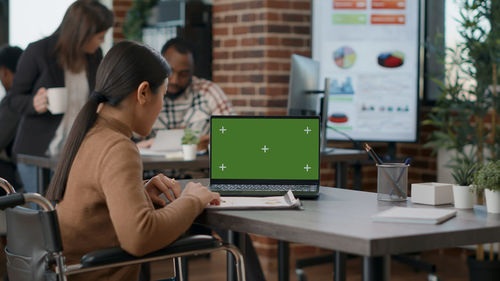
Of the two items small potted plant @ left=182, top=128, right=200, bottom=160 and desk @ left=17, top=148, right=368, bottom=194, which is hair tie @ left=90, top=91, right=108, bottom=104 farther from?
small potted plant @ left=182, top=128, right=200, bottom=160

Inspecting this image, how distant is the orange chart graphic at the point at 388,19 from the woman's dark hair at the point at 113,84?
9.55 ft

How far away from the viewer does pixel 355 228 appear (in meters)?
1.76

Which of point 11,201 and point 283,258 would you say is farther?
point 283,258

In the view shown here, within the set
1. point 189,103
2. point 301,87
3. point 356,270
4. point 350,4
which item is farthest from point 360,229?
point 350,4

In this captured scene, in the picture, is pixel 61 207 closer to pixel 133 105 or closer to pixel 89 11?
pixel 133 105

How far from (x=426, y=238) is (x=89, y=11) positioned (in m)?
2.65

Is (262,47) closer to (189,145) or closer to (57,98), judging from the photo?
(189,145)

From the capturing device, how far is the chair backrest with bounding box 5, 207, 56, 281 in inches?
72.8

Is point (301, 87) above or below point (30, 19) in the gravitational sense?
below

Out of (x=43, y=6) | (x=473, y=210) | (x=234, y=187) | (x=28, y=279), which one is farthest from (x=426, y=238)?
(x=43, y=6)

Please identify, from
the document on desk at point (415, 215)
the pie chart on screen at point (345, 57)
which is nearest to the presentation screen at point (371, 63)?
the pie chart on screen at point (345, 57)

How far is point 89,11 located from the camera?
390cm

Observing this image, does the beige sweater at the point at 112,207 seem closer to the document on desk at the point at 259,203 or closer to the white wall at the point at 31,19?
the document on desk at the point at 259,203

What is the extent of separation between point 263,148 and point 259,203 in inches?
11.8
